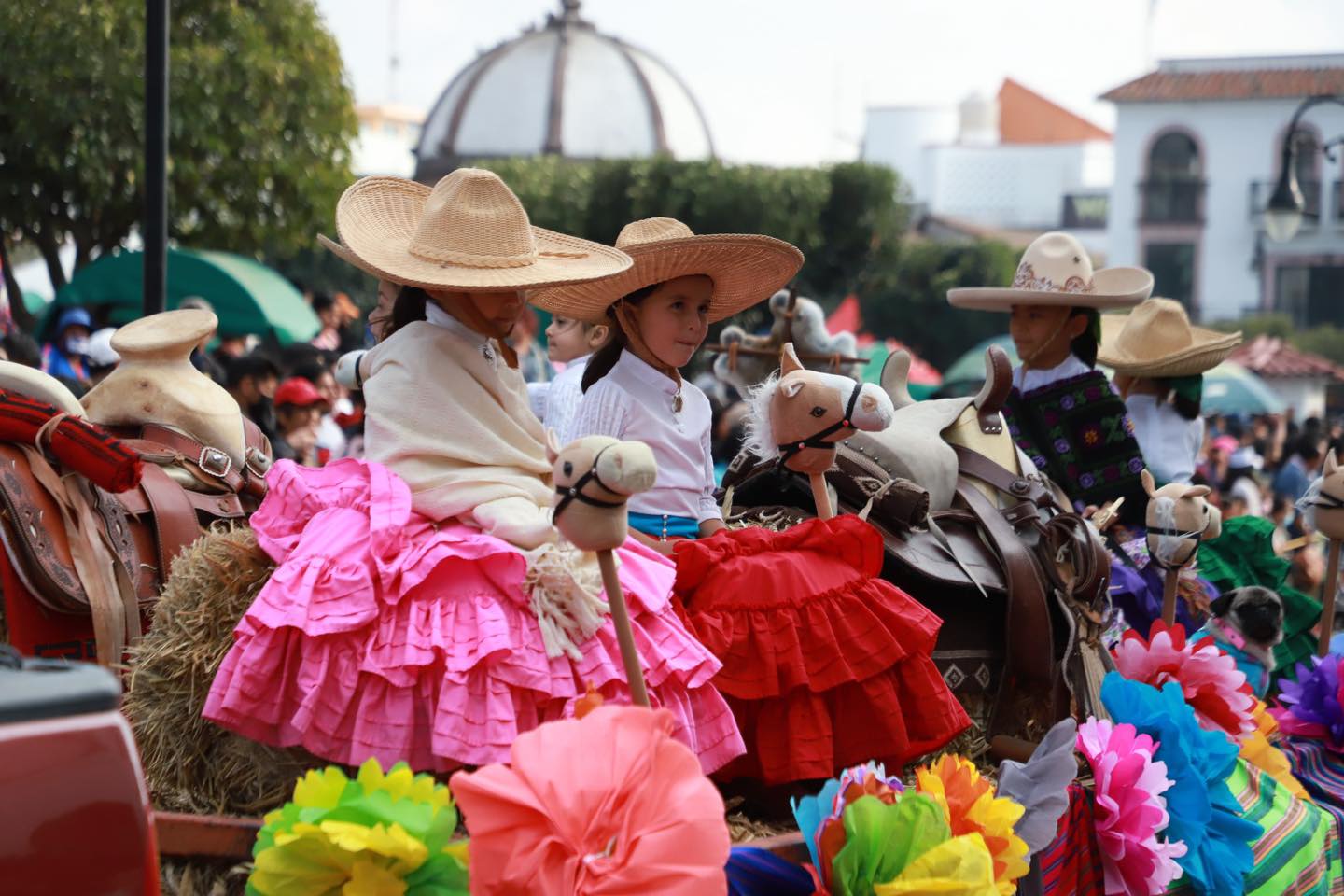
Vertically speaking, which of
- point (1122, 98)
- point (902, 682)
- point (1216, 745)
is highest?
point (1122, 98)

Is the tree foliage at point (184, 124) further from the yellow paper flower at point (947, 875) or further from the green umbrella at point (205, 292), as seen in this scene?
the yellow paper flower at point (947, 875)

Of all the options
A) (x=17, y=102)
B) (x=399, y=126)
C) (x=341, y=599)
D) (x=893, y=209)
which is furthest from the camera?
(x=399, y=126)

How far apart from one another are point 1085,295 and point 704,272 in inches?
83.9

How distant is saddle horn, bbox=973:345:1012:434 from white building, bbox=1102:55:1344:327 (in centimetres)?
4783

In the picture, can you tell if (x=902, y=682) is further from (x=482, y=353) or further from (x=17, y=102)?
(x=17, y=102)

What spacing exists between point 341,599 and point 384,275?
715 millimetres

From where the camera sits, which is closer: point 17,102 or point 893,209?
point 17,102

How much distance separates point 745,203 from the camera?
30.5 m

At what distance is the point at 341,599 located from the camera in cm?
320

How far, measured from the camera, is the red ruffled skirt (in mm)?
3607

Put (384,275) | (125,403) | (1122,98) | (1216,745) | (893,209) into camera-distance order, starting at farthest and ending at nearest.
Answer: (1122,98) → (893,209) → (125,403) → (1216,745) → (384,275)

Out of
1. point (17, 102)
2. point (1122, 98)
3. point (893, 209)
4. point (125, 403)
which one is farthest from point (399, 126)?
point (125, 403)

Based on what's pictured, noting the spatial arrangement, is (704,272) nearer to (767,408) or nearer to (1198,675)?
(767,408)

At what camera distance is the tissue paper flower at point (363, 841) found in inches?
108
